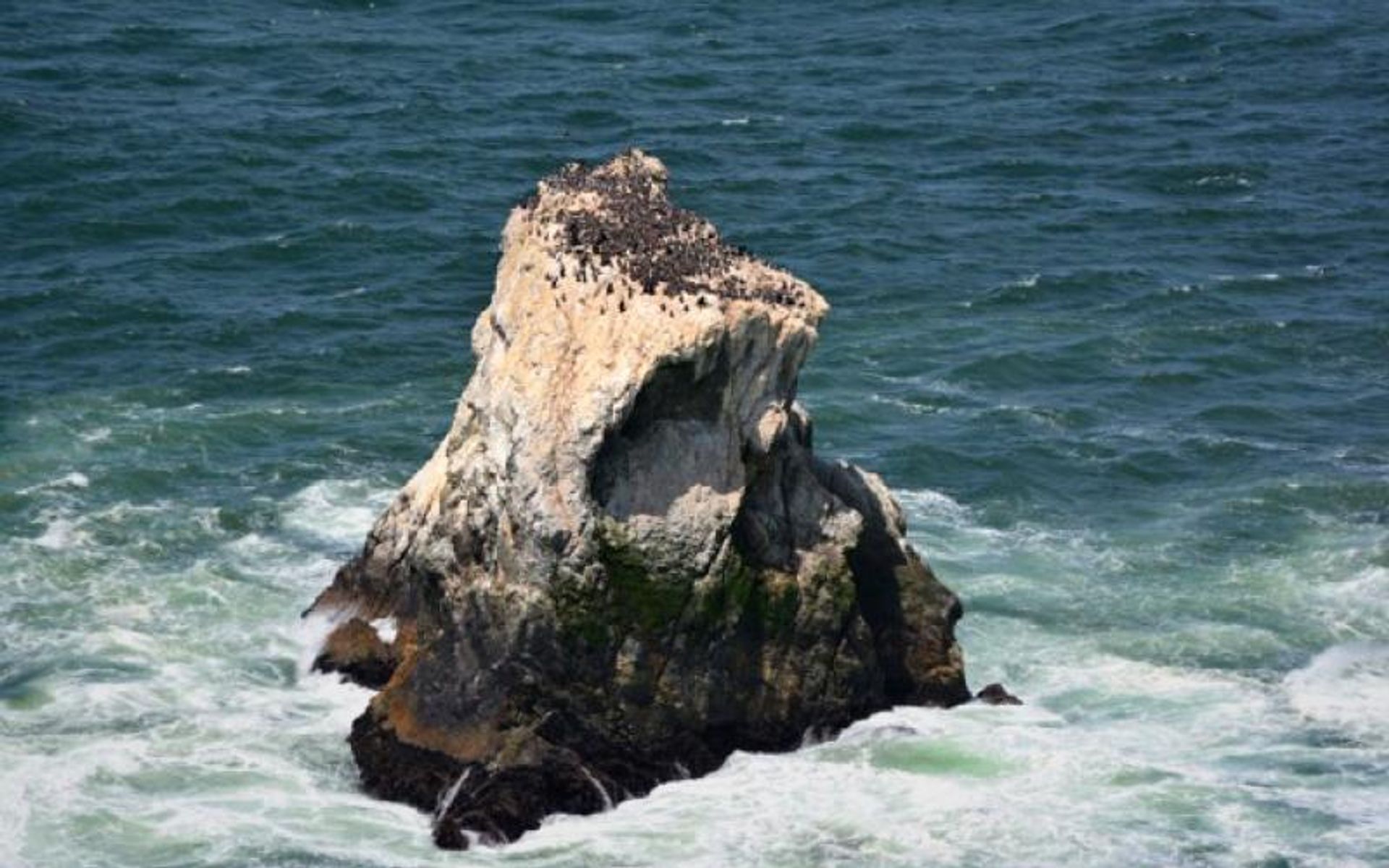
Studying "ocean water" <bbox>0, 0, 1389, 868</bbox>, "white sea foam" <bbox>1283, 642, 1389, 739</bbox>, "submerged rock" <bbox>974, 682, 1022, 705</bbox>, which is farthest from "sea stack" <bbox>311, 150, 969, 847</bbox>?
"white sea foam" <bbox>1283, 642, 1389, 739</bbox>

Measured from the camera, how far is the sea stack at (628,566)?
67000 mm

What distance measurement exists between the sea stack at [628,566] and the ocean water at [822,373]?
1255 millimetres

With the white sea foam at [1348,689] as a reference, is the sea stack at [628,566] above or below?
above

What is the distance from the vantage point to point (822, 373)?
328 ft

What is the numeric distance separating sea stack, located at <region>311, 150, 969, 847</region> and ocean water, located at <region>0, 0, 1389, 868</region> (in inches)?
49.4

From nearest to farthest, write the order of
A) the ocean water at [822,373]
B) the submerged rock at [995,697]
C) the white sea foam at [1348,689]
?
1. the ocean water at [822,373]
2. the white sea foam at [1348,689]
3. the submerged rock at [995,697]

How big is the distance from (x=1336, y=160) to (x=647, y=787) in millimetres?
69121

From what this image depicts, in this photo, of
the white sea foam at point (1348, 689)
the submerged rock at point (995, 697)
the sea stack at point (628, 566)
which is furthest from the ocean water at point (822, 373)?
the sea stack at point (628, 566)

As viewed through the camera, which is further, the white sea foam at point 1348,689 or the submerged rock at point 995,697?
the submerged rock at point 995,697

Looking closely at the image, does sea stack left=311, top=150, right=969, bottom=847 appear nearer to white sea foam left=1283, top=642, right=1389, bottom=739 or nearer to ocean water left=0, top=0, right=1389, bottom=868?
ocean water left=0, top=0, right=1389, bottom=868

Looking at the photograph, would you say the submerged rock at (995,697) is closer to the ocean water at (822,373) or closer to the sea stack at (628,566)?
the ocean water at (822,373)

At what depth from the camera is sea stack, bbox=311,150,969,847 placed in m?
67.0

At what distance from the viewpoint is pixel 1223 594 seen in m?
81.7

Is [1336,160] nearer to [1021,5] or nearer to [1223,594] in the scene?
[1021,5]
